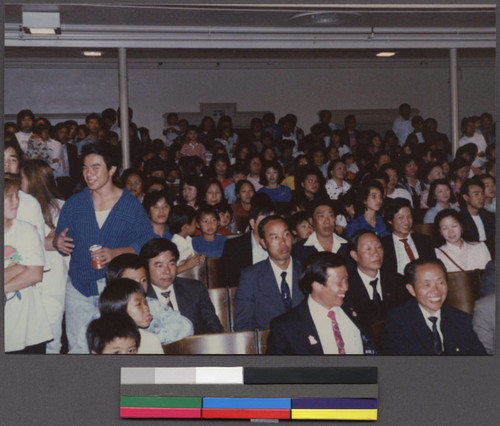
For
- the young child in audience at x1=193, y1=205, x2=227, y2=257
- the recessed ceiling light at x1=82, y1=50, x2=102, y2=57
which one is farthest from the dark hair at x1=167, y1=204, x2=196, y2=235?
the recessed ceiling light at x1=82, y1=50, x2=102, y2=57

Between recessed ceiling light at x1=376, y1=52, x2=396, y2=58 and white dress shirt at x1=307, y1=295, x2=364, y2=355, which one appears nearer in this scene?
white dress shirt at x1=307, y1=295, x2=364, y2=355

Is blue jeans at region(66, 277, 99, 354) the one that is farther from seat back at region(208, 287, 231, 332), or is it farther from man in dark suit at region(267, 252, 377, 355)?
man in dark suit at region(267, 252, 377, 355)

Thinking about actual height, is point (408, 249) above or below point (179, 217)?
below

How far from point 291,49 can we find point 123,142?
1.39 meters

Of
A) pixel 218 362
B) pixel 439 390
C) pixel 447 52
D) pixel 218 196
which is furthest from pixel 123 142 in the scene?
pixel 439 390

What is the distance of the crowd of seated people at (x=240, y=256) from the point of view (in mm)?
3615

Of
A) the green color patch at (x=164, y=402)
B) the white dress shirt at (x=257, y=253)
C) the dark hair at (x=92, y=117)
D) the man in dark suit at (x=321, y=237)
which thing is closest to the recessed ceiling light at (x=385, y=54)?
the man in dark suit at (x=321, y=237)

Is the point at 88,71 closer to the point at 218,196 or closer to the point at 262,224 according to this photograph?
the point at 218,196

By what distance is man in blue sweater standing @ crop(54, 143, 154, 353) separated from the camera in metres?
3.73

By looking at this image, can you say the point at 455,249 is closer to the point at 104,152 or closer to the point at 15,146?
the point at 104,152

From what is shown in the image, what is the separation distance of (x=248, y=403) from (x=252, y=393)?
0.05 m

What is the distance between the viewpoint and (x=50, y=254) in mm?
3787

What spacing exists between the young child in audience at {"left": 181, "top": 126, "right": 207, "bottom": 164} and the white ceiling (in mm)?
796

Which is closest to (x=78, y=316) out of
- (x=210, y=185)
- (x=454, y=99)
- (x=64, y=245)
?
(x=64, y=245)
